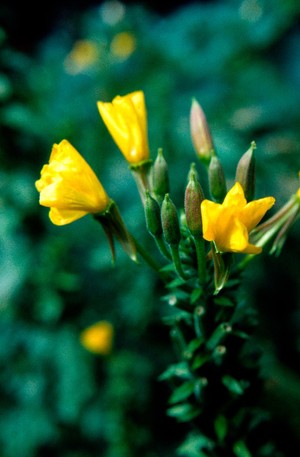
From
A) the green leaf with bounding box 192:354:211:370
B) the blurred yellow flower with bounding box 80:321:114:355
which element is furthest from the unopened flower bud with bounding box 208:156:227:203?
the blurred yellow flower with bounding box 80:321:114:355

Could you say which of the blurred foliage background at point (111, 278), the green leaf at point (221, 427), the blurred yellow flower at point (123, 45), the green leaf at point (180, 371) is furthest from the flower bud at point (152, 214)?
the blurred yellow flower at point (123, 45)

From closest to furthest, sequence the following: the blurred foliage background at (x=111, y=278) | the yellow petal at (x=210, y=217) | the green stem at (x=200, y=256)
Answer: the yellow petal at (x=210, y=217) < the green stem at (x=200, y=256) < the blurred foliage background at (x=111, y=278)

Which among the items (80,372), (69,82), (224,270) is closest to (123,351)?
(80,372)

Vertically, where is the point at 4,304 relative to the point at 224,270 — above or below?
below

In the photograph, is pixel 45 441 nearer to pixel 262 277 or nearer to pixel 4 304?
pixel 4 304

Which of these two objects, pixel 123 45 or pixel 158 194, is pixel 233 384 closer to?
pixel 158 194

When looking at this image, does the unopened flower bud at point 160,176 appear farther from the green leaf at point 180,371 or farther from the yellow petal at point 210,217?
the green leaf at point 180,371

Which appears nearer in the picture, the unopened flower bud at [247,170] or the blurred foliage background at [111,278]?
the unopened flower bud at [247,170]
